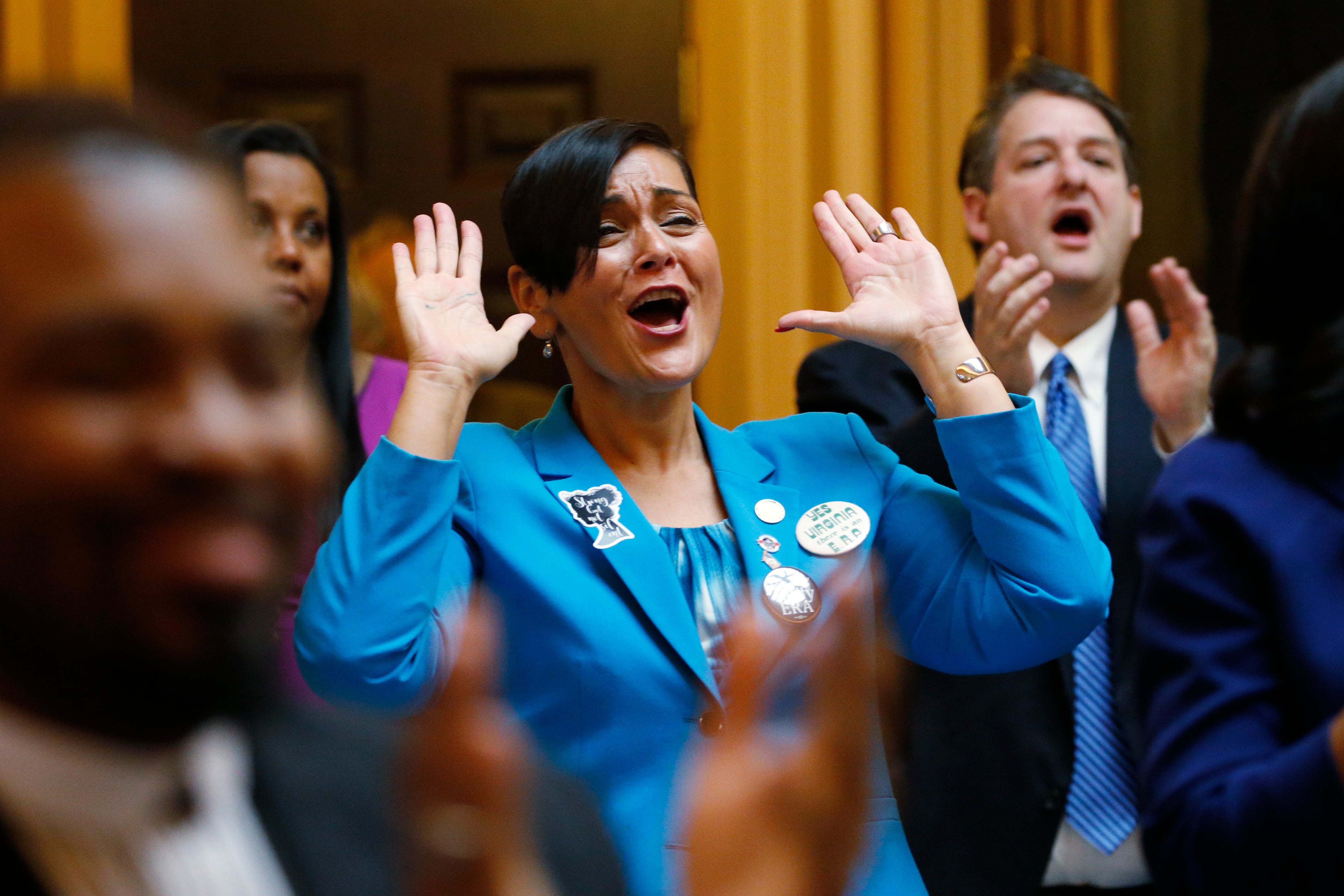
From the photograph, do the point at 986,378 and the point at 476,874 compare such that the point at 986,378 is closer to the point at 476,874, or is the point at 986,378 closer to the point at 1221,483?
the point at 1221,483

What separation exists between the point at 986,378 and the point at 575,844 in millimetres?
1030

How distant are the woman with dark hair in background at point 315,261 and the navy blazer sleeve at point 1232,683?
1.42 m

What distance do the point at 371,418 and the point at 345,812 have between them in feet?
5.33

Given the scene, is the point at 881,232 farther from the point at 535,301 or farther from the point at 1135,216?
the point at 1135,216

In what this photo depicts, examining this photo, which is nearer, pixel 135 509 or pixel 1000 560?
pixel 135 509

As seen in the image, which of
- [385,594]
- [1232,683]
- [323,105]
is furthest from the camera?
[323,105]

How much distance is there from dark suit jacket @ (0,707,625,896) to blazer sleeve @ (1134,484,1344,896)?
1.51 ft

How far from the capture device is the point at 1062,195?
231 cm

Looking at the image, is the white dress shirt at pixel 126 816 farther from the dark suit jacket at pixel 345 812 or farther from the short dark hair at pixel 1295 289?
the short dark hair at pixel 1295 289

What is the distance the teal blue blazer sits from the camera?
1453mm

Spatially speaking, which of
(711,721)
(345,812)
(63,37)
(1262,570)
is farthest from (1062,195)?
(63,37)

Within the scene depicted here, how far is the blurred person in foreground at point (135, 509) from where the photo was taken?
518mm

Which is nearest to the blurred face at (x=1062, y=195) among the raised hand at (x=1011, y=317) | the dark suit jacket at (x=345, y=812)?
the raised hand at (x=1011, y=317)

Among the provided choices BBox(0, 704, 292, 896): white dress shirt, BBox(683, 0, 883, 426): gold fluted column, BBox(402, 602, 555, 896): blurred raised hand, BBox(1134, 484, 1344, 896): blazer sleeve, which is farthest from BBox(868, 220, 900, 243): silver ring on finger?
BBox(402, 602, 555, 896): blurred raised hand
